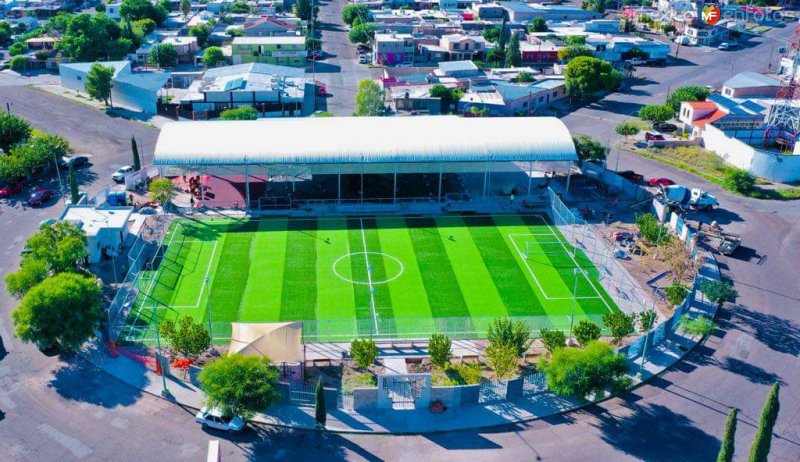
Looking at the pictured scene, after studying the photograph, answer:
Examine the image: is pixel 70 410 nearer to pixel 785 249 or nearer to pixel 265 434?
pixel 265 434

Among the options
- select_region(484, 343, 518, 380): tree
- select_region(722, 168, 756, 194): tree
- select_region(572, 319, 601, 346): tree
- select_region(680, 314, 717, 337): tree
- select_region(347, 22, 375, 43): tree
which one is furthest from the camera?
select_region(347, 22, 375, 43): tree

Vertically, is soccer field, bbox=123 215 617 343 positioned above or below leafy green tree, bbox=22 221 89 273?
below

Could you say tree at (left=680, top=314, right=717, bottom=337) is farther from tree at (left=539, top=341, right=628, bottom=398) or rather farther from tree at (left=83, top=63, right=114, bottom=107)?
tree at (left=83, top=63, right=114, bottom=107)

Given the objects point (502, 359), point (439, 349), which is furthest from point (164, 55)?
point (502, 359)

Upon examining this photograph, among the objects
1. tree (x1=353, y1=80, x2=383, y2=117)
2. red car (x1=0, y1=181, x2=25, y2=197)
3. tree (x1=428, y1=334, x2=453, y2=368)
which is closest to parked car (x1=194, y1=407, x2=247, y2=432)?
tree (x1=428, y1=334, x2=453, y2=368)

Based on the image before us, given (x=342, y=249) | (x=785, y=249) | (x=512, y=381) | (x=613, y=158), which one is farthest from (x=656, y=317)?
(x=613, y=158)

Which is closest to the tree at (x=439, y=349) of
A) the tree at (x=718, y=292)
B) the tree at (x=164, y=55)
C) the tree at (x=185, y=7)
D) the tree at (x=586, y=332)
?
the tree at (x=586, y=332)

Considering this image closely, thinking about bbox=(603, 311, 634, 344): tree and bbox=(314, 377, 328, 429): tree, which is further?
bbox=(603, 311, 634, 344): tree
